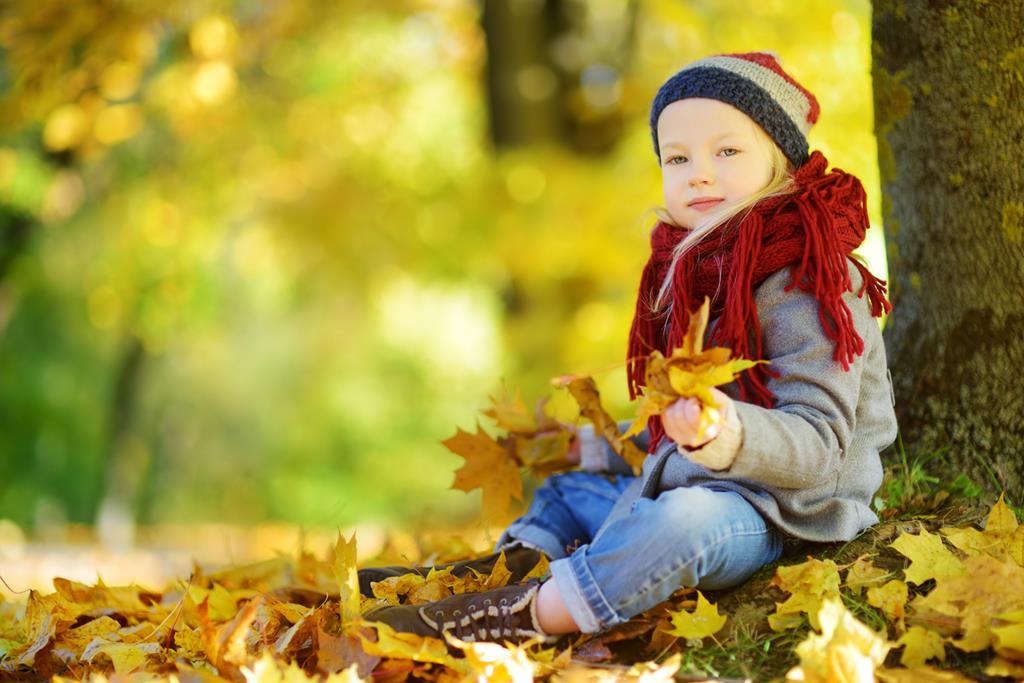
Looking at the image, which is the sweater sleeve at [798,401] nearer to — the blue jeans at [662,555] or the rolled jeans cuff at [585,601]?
the blue jeans at [662,555]

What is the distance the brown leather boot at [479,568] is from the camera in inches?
92.3

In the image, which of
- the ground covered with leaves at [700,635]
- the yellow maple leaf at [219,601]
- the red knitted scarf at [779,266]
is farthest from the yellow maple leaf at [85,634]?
the red knitted scarf at [779,266]

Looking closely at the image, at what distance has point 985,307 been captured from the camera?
2.40 metres

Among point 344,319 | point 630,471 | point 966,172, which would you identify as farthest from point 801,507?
point 344,319

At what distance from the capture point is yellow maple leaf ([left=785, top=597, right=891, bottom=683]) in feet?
5.14

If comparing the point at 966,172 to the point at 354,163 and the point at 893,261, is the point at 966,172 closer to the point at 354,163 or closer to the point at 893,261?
the point at 893,261

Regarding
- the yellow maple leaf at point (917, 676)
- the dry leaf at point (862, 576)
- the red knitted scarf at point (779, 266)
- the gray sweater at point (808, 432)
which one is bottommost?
the yellow maple leaf at point (917, 676)

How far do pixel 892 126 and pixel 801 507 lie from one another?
3.59 ft

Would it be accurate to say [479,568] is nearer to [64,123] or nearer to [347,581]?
[347,581]

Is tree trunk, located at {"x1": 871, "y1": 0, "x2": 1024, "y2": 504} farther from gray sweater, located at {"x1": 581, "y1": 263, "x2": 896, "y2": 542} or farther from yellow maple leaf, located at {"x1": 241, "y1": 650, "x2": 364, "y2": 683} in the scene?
yellow maple leaf, located at {"x1": 241, "y1": 650, "x2": 364, "y2": 683}

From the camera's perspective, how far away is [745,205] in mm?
2111

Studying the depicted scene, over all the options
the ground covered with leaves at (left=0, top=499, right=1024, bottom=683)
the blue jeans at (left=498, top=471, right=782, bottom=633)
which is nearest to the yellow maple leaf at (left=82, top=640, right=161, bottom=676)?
the ground covered with leaves at (left=0, top=499, right=1024, bottom=683)

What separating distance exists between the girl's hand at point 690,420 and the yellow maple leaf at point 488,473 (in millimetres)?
830

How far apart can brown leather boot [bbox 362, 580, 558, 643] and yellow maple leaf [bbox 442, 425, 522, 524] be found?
55 centimetres
